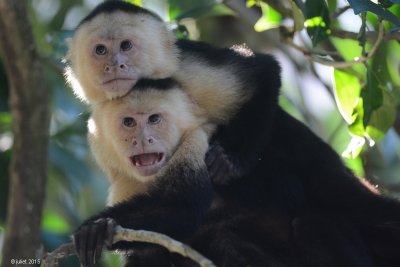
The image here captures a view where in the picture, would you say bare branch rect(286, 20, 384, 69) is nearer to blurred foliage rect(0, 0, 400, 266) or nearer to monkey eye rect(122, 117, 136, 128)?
blurred foliage rect(0, 0, 400, 266)

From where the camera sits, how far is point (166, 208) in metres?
4.60

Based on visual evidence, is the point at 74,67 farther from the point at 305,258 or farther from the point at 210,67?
the point at 305,258

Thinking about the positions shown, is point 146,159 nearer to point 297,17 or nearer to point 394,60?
point 297,17

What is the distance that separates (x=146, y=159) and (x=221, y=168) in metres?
0.38

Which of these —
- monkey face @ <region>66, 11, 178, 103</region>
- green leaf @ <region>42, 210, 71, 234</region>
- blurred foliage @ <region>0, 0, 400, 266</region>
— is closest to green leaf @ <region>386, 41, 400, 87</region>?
blurred foliage @ <region>0, 0, 400, 266</region>

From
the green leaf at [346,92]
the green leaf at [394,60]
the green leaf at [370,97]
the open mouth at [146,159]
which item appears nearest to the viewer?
the open mouth at [146,159]

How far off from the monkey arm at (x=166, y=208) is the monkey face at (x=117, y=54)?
49cm

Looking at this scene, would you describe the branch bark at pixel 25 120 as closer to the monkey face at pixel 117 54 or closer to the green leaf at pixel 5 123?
the monkey face at pixel 117 54

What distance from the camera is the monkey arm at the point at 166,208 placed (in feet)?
14.1

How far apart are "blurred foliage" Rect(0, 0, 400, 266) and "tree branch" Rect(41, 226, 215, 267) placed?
1.51m

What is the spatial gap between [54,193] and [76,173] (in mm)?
1062

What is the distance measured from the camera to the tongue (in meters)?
4.88

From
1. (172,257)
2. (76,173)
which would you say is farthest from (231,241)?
(76,173)

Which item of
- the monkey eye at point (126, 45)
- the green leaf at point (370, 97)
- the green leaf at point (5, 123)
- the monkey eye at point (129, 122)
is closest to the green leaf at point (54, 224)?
the green leaf at point (5, 123)
